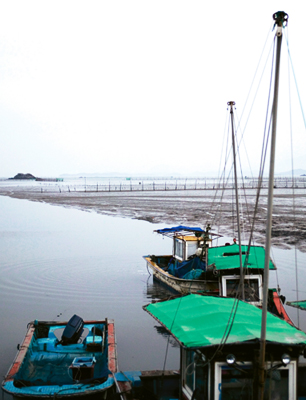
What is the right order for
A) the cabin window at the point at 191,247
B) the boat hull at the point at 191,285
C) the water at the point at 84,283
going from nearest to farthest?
the water at the point at 84,283 < the boat hull at the point at 191,285 < the cabin window at the point at 191,247

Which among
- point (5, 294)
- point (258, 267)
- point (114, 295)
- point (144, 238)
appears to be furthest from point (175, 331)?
point (144, 238)

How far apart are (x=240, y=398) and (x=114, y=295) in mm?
11115

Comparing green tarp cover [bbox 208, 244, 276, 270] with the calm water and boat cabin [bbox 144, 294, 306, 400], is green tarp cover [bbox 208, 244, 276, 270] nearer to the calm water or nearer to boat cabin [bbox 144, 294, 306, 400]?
the calm water

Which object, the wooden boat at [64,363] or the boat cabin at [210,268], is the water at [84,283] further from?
the boat cabin at [210,268]

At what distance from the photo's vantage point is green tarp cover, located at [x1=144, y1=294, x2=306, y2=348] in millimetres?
6664

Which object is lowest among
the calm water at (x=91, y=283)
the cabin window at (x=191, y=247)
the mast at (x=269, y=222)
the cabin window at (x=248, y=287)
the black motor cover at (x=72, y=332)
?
the calm water at (x=91, y=283)

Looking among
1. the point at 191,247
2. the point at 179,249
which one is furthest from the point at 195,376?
the point at 179,249

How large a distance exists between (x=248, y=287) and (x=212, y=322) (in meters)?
6.34

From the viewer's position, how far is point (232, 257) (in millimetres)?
14766

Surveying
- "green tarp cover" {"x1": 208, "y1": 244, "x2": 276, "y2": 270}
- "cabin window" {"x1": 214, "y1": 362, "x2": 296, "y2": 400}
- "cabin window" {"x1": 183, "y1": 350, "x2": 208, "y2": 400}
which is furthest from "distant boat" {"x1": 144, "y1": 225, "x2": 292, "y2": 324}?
"cabin window" {"x1": 214, "y1": 362, "x2": 296, "y2": 400}

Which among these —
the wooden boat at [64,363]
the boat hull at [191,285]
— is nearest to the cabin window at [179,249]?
the boat hull at [191,285]

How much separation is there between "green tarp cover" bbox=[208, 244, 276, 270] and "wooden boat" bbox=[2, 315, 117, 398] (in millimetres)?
4429

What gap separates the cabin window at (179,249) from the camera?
17.9 metres

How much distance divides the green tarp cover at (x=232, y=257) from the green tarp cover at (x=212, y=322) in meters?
5.32
